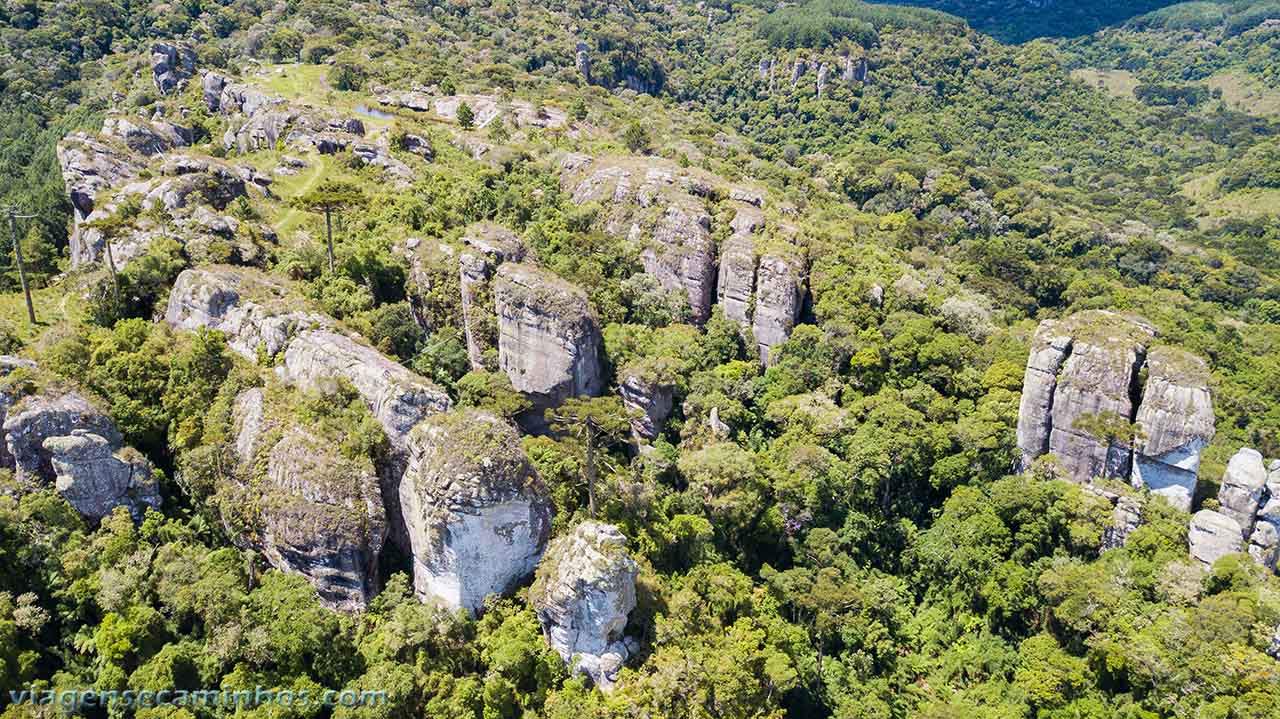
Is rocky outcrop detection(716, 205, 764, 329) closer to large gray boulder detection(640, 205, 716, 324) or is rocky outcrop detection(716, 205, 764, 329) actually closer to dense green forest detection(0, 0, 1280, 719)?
dense green forest detection(0, 0, 1280, 719)

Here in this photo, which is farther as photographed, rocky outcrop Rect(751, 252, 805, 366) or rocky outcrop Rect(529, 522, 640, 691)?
rocky outcrop Rect(751, 252, 805, 366)

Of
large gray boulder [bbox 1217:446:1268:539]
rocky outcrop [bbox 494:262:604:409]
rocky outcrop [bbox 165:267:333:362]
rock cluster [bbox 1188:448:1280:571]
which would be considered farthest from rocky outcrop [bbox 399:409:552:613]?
large gray boulder [bbox 1217:446:1268:539]

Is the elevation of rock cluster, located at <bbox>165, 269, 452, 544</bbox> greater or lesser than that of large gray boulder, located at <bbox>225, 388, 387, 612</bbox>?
greater

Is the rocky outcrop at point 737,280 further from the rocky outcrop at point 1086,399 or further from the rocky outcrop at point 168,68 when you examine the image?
the rocky outcrop at point 168,68

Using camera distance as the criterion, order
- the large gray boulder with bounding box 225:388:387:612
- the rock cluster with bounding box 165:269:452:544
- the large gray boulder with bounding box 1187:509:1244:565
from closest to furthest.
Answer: the large gray boulder with bounding box 225:388:387:612
the rock cluster with bounding box 165:269:452:544
the large gray boulder with bounding box 1187:509:1244:565

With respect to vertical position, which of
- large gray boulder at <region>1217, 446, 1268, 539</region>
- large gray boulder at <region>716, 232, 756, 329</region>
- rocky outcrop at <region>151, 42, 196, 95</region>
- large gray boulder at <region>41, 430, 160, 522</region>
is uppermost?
rocky outcrop at <region>151, 42, 196, 95</region>

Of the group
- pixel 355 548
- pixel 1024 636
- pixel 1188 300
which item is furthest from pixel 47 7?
pixel 1188 300

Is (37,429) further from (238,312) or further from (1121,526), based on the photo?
(1121,526)
